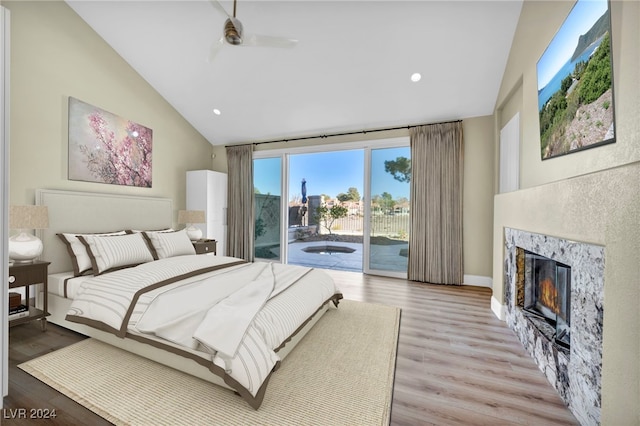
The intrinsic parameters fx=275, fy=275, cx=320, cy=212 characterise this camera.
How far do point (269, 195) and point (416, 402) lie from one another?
15.2ft

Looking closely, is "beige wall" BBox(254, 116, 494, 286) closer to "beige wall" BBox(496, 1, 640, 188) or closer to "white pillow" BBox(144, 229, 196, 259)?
"beige wall" BBox(496, 1, 640, 188)

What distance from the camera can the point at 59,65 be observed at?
333cm

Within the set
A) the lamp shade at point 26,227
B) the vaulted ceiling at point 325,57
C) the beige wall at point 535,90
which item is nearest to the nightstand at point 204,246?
the lamp shade at point 26,227

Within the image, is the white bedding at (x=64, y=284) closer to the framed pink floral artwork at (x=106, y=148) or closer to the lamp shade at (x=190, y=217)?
the framed pink floral artwork at (x=106, y=148)

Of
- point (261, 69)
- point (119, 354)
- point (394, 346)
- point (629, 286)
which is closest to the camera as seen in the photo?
point (629, 286)

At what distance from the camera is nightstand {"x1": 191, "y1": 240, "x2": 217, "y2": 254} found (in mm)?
4422

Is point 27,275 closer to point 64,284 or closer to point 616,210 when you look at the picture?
point 64,284

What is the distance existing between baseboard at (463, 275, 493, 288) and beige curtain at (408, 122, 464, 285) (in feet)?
0.42

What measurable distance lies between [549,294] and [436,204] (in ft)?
7.79

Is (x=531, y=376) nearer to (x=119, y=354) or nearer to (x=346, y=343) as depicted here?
(x=346, y=343)

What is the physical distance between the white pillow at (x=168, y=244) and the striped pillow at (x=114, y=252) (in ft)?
0.58

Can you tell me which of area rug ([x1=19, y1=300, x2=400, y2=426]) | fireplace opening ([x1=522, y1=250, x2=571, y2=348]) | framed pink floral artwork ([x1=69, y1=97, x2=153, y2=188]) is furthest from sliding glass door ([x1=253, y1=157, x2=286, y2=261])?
fireplace opening ([x1=522, y1=250, x2=571, y2=348])

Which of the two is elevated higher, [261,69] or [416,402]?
[261,69]

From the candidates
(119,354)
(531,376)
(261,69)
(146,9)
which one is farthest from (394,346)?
(146,9)
